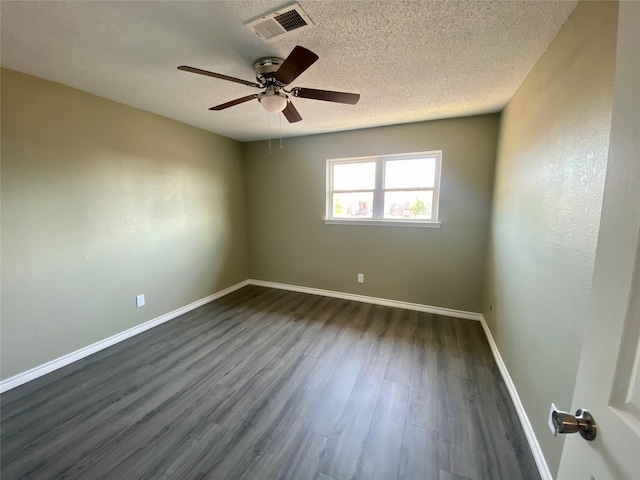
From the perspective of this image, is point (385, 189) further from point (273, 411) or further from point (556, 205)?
point (273, 411)

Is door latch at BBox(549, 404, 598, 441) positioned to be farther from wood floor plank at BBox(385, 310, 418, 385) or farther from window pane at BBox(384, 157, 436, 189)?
window pane at BBox(384, 157, 436, 189)

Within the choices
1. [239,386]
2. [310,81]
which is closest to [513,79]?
[310,81]

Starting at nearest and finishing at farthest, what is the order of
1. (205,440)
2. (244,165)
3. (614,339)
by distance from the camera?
(614,339) < (205,440) < (244,165)

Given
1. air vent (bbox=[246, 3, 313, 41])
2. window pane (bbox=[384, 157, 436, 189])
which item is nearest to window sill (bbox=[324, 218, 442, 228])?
window pane (bbox=[384, 157, 436, 189])

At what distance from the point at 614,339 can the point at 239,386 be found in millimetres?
2145

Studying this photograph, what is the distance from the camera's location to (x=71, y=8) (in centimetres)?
128

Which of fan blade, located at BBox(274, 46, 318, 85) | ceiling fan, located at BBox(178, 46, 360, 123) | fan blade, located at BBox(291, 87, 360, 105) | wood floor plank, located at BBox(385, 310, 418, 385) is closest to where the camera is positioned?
fan blade, located at BBox(274, 46, 318, 85)

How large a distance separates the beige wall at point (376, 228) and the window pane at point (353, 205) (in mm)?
194

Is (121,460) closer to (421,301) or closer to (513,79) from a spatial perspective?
(421,301)

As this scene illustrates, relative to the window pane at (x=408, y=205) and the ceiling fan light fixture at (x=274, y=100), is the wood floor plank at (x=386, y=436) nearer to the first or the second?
the window pane at (x=408, y=205)

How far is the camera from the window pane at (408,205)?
3205 mm

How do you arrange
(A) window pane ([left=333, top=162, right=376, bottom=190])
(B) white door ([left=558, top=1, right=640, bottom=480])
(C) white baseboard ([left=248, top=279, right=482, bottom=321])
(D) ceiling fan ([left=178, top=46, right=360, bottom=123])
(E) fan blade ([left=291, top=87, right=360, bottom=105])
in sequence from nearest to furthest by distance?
(B) white door ([left=558, top=1, right=640, bottom=480])
(D) ceiling fan ([left=178, top=46, right=360, bottom=123])
(E) fan blade ([left=291, top=87, right=360, bottom=105])
(C) white baseboard ([left=248, top=279, right=482, bottom=321])
(A) window pane ([left=333, top=162, right=376, bottom=190])

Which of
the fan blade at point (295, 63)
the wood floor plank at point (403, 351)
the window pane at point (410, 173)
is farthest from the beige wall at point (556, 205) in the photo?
the fan blade at point (295, 63)

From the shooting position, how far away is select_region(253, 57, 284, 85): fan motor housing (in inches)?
66.5
